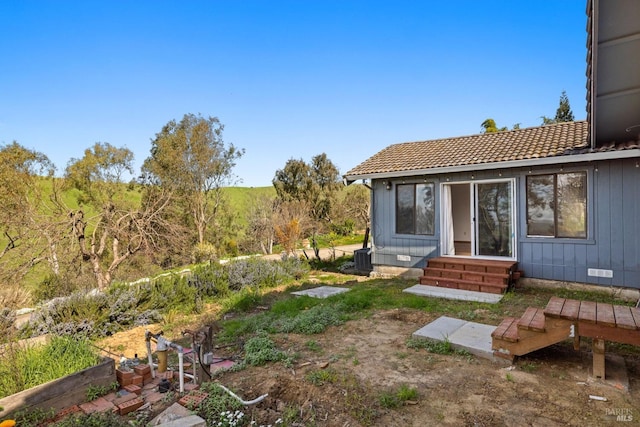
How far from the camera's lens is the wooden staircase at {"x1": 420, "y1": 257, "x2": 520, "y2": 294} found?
694cm

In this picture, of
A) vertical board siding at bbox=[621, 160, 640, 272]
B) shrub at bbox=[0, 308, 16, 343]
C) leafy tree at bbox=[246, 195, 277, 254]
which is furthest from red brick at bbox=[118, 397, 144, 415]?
leafy tree at bbox=[246, 195, 277, 254]

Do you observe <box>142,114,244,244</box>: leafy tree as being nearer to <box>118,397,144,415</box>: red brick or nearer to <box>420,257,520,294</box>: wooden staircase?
<box>420,257,520,294</box>: wooden staircase

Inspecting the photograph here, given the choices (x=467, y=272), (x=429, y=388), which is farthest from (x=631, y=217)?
(x=429, y=388)

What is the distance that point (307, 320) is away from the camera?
5062 mm

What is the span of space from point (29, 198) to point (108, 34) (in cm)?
638

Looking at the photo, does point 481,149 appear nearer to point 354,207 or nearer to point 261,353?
point 261,353

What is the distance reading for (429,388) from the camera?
3096 millimetres

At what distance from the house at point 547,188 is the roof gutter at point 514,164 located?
0.06ft

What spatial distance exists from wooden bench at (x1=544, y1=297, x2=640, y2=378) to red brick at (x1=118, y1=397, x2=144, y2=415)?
12.1ft

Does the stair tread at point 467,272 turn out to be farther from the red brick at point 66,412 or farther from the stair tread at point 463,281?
the red brick at point 66,412

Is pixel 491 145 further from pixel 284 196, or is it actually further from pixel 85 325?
pixel 284 196

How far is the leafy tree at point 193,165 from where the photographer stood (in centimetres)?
1802

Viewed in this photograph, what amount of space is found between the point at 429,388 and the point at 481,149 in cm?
702

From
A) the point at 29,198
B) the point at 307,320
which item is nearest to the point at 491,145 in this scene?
the point at 307,320
